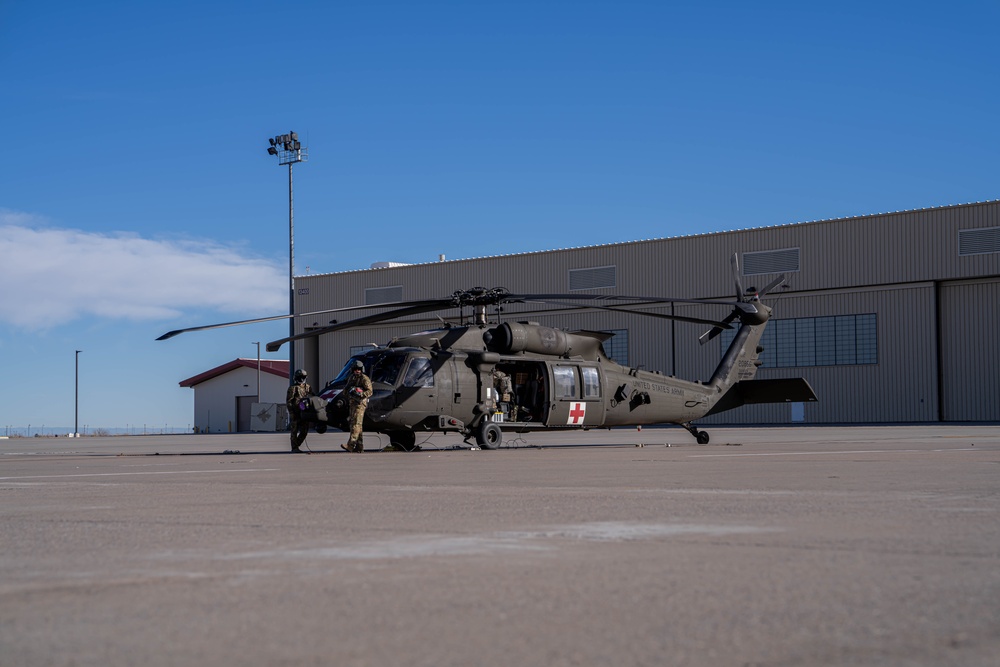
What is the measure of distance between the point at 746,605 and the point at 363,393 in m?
15.5

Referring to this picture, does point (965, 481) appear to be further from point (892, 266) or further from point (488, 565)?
point (892, 266)

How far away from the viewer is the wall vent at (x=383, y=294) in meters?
57.8

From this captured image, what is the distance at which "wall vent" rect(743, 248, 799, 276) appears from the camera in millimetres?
47406

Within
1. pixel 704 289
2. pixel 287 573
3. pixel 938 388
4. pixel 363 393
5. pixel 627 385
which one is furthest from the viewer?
pixel 704 289

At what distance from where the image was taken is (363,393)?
1848 centimetres

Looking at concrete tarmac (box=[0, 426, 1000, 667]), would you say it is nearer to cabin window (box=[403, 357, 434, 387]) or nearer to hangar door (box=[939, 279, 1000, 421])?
cabin window (box=[403, 357, 434, 387])

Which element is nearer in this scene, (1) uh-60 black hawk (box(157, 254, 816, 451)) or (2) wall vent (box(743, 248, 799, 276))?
(1) uh-60 black hawk (box(157, 254, 816, 451))

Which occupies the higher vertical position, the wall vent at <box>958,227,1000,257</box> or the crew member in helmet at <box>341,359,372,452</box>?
the wall vent at <box>958,227,1000,257</box>

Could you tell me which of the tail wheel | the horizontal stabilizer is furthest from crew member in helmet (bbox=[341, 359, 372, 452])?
the horizontal stabilizer

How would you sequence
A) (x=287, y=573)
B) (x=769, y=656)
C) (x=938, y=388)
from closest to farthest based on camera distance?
(x=769, y=656)
(x=287, y=573)
(x=938, y=388)

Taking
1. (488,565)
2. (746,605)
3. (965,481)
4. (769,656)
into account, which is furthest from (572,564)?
(965,481)

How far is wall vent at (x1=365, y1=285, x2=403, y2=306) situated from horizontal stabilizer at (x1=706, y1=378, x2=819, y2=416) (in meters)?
34.9

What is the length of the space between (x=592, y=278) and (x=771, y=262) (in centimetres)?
897

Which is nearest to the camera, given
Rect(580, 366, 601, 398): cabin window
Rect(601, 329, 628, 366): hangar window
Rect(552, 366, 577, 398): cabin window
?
Rect(552, 366, 577, 398): cabin window
